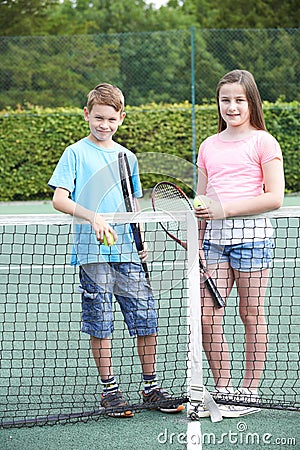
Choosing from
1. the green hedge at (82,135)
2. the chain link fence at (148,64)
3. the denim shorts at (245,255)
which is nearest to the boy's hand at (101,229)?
the denim shorts at (245,255)

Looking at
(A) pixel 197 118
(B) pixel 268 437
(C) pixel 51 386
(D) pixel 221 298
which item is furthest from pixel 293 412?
(A) pixel 197 118

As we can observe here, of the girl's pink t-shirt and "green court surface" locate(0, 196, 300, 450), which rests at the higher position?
the girl's pink t-shirt

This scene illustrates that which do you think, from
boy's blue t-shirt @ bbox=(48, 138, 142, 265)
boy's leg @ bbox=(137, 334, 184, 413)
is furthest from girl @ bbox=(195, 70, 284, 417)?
boy's blue t-shirt @ bbox=(48, 138, 142, 265)

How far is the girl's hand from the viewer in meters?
3.28

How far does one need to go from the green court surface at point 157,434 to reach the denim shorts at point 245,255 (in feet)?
2.14

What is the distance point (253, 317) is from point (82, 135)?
28.2ft

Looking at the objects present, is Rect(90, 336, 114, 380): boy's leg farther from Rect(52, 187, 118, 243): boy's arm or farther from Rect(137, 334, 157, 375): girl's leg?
Rect(52, 187, 118, 243): boy's arm

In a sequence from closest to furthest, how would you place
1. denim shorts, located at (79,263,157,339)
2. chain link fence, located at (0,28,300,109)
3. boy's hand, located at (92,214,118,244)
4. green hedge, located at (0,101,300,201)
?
1. boy's hand, located at (92,214,118,244)
2. denim shorts, located at (79,263,157,339)
3. green hedge, located at (0,101,300,201)
4. chain link fence, located at (0,28,300,109)

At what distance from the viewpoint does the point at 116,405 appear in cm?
354

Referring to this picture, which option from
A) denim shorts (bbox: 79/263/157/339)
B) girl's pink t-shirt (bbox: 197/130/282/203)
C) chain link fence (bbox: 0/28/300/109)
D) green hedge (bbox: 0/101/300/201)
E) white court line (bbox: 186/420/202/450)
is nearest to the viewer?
white court line (bbox: 186/420/202/450)

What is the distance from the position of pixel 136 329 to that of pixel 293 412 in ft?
2.56

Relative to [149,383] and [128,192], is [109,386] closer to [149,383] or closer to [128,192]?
[149,383]

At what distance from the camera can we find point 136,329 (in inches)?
142

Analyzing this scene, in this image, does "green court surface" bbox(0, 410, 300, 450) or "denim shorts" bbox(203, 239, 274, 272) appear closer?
"green court surface" bbox(0, 410, 300, 450)
